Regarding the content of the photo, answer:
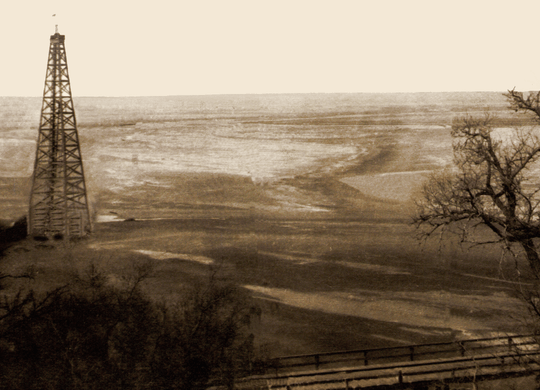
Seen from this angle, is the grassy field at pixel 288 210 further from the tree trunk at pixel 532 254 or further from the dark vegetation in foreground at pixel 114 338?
the tree trunk at pixel 532 254

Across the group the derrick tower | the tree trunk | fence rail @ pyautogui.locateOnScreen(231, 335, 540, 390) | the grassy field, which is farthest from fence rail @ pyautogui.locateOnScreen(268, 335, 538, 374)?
the derrick tower

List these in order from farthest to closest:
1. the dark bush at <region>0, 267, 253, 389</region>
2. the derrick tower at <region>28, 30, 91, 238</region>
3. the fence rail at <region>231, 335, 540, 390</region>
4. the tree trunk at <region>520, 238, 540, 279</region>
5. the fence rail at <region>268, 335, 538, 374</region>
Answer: the derrick tower at <region>28, 30, 91, 238</region>
the fence rail at <region>268, 335, 538, 374</region>
the fence rail at <region>231, 335, 540, 390</region>
the tree trunk at <region>520, 238, 540, 279</region>
the dark bush at <region>0, 267, 253, 389</region>

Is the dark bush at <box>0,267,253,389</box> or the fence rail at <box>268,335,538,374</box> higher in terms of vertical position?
the dark bush at <box>0,267,253,389</box>

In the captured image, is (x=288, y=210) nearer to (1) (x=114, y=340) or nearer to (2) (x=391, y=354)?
(2) (x=391, y=354)

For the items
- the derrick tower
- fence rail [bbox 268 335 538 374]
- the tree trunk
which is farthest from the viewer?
the derrick tower

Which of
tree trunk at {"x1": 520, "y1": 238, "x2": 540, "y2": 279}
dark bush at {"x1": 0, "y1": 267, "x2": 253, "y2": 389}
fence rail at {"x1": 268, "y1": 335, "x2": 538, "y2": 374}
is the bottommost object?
fence rail at {"x1": 268, "y1": 335, "x2": 538, "y2": 374}

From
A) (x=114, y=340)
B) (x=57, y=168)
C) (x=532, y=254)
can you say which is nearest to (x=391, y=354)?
(x=532, y=254)

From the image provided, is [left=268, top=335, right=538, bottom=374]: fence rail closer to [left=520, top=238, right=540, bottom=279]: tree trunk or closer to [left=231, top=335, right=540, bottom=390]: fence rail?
[left=231, top=335, right=540, bottom=390]: fence rail

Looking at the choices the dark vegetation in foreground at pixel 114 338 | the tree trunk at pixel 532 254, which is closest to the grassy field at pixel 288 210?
the dark vegetation in foreground at pixel 114 338
